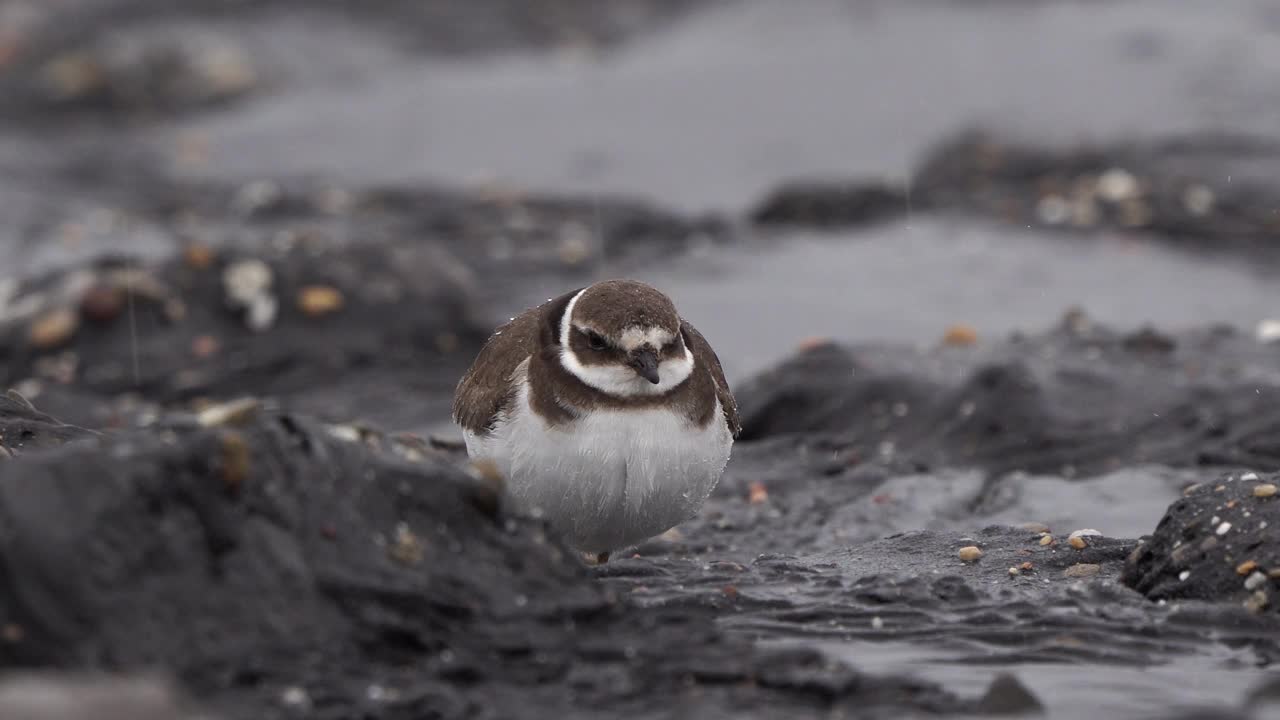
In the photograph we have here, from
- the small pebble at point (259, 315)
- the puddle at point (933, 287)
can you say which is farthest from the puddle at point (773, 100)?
the small pebble at point (259, 315)

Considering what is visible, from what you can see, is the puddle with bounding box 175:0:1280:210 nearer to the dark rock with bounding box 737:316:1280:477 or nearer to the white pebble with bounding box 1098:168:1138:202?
the white pebble with bounding box 1098:168:1138:202

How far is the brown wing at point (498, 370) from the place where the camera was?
272 inches

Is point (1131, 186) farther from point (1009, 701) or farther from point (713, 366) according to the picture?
point (1009, 701)

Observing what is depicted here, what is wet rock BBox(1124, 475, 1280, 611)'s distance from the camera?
19.8 feet

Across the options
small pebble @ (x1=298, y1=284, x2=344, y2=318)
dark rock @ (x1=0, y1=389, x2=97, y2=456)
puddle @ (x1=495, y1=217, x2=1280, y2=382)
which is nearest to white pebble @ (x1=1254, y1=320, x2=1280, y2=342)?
puddle @ (x1=495, y1=217, x2=1280, y2=382)

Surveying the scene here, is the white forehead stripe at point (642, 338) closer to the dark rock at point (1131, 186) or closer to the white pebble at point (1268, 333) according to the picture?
the white pebble at point (1268, 333)

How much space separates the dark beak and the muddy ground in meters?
0.77

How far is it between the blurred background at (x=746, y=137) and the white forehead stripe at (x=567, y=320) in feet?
17.0

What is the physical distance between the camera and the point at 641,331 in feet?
22.0

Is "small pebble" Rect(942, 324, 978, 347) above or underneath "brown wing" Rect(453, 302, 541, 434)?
underneath

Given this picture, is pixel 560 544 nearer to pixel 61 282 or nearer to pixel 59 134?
pixel 61 282

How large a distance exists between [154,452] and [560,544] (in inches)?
55.0

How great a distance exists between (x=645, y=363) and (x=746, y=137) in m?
12.8

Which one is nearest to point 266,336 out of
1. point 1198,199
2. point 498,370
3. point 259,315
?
point 259,315
